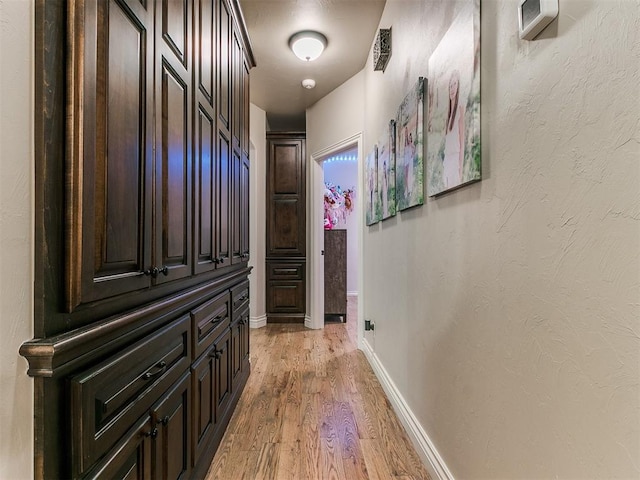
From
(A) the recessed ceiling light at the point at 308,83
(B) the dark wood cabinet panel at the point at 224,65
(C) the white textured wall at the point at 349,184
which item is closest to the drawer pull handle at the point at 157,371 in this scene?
(B) the dark wood cabinet panel at the point at 224,65

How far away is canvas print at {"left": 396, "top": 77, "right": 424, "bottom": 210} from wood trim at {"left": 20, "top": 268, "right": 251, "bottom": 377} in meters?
1.23

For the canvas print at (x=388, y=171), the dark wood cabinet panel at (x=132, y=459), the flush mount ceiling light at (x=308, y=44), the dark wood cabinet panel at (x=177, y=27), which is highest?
the flush mount ceiling light at (x=308, y=44)

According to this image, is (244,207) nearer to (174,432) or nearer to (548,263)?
(174,432)

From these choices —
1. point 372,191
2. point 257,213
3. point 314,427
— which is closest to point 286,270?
point 257,213

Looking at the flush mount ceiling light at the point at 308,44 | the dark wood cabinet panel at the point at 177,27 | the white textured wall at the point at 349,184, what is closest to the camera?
the dark wood cabinet panel at the point at 177,27

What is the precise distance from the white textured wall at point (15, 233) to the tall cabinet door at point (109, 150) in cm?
7

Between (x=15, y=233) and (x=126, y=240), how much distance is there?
289 millimetres

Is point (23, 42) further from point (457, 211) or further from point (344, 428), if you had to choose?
point (344, 428)

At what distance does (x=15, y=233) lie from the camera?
584 millimetres

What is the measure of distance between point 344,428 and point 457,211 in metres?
1.39

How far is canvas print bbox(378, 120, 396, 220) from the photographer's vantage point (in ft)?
7.25

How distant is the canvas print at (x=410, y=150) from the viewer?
1.67 metres

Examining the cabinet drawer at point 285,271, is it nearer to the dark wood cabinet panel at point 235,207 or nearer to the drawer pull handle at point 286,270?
the drawer pull handle at point 286,270

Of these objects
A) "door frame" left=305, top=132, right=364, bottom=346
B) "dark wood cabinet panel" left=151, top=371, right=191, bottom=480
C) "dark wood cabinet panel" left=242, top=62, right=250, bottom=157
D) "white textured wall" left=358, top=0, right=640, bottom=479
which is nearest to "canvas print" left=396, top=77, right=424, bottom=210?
"white textured wall" left=358, top=0, right=640, bottom=479
